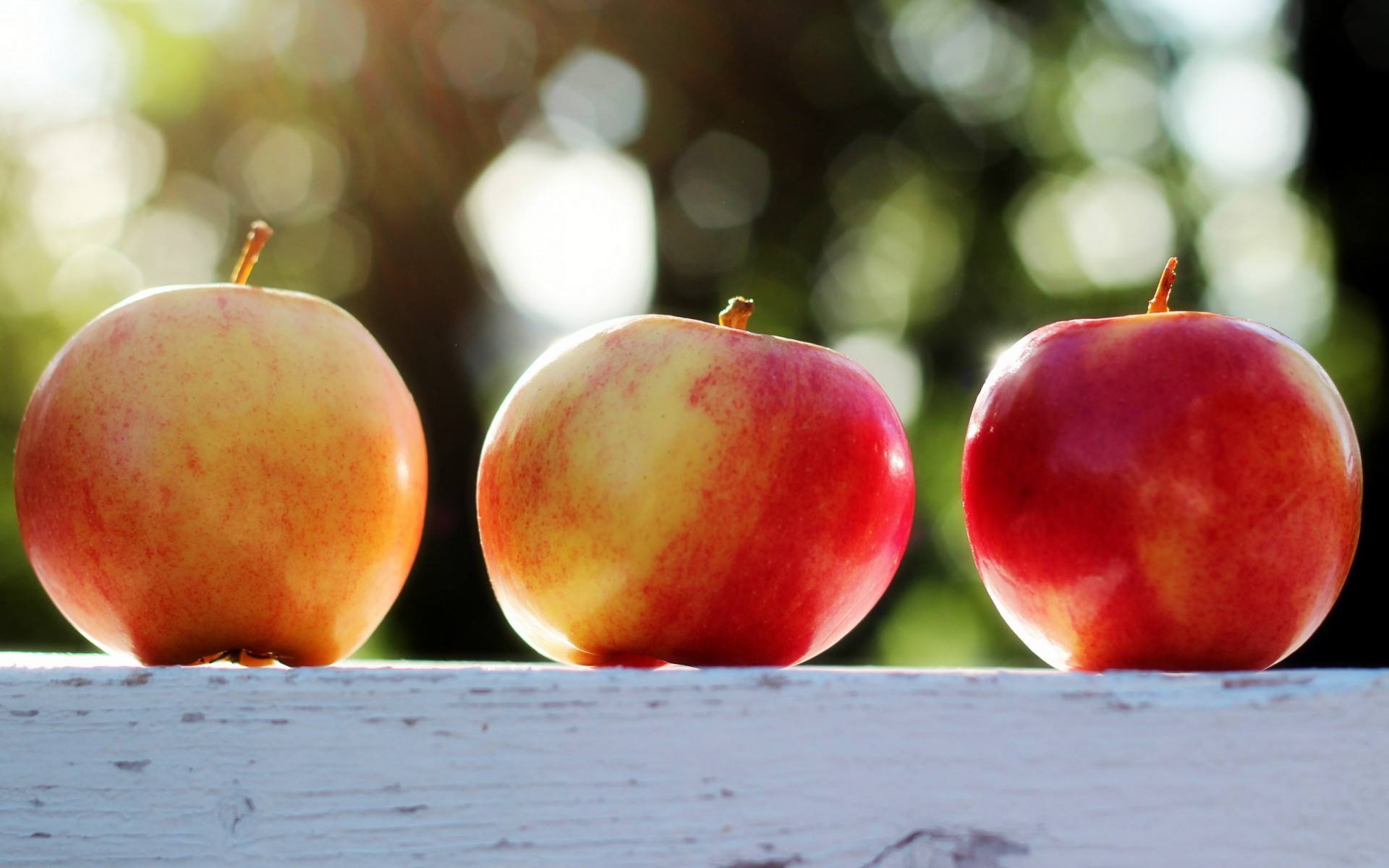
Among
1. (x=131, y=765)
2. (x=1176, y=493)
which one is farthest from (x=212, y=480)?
(x=1176, y=493)

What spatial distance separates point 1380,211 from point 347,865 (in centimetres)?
512

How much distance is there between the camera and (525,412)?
0.86m


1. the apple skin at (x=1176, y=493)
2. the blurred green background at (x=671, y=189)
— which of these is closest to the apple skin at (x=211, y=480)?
the apple skin at (x=1176, y=493)

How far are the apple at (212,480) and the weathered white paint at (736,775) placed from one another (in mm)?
197

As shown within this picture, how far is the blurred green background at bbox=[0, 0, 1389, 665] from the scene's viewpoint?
5.97 meters

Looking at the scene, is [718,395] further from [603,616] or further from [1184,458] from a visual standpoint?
[1184,458]

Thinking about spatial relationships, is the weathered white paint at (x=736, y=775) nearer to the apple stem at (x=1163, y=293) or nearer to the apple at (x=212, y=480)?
the apple at (x=212, y=480)

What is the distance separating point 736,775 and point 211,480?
1.58 ft

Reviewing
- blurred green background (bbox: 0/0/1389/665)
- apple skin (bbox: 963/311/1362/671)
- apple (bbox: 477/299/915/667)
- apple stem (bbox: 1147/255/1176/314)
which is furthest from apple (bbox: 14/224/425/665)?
blurred green background (bbox: 0/0/1389/665)

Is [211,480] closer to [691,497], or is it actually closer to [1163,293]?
[691,497]

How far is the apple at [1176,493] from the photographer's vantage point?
771 mm

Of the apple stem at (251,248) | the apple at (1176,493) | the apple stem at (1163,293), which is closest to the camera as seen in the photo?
the apple at (1176,493)

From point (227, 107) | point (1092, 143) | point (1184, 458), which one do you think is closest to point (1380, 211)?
point (1092, 143)

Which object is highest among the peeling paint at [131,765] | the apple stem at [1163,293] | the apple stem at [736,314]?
the apple stem at [1163,293]
